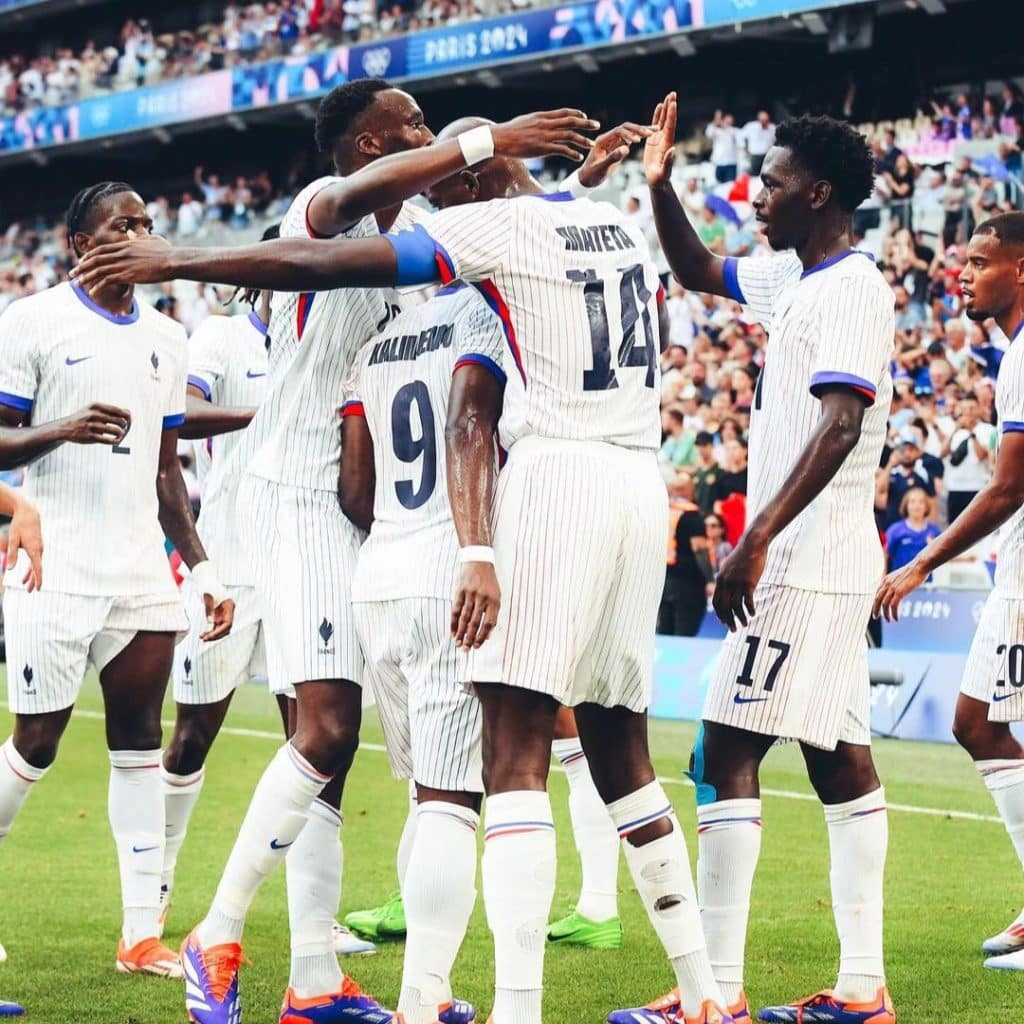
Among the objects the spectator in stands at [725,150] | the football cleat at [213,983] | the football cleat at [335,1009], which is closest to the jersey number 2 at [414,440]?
the football cleat at [213,983]

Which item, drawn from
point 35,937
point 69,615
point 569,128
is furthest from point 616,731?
point 35,937

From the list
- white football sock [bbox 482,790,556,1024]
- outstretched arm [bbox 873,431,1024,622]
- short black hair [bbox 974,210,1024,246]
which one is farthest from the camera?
short black hair [bbox 974,210,1024,246]

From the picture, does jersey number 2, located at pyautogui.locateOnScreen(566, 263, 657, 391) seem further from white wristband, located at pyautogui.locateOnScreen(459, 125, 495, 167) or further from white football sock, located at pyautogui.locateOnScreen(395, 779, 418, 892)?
white football sock, located at pyautogui.locateOnScreen(395, 779, 418, 892)

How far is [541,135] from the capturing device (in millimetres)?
3951

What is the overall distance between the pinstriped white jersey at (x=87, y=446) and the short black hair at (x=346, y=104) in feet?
3.76

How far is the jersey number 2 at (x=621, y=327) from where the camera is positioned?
400 centimetres

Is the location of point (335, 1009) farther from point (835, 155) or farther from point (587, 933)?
point (835, 155)

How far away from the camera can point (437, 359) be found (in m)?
4.32

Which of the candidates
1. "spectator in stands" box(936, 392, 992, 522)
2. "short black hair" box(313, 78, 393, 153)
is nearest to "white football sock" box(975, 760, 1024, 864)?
"short black hair" box(313, 78, 393, 153)

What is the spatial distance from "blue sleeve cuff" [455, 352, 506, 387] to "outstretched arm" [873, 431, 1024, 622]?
1619mm

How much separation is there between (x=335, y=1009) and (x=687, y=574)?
908 centimetres

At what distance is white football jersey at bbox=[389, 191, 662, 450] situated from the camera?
388cm

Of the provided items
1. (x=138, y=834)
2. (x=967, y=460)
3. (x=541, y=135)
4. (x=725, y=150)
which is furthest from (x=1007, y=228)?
(x=725, y=150)

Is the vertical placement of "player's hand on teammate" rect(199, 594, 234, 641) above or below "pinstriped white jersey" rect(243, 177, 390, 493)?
below
